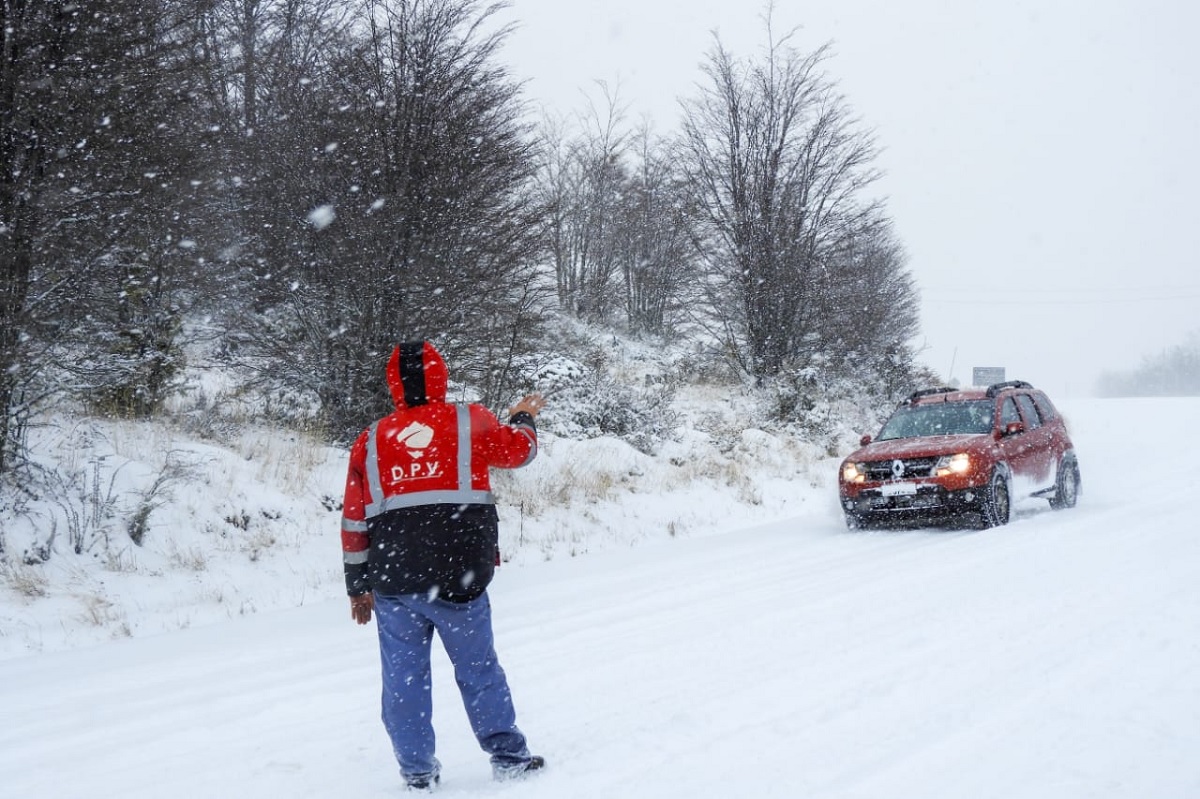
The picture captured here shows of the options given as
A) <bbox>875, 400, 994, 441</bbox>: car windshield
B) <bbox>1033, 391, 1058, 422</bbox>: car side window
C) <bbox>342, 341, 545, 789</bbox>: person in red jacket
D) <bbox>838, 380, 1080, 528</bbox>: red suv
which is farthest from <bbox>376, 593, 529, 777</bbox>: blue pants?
<bbox>1033, 391, 1058, 422</bbox>: car side window

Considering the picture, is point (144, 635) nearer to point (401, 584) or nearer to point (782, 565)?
point (401, 584)

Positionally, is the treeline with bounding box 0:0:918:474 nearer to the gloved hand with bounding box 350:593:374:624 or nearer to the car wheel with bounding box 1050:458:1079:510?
the gloved hand with bounding box 350:593:374:624

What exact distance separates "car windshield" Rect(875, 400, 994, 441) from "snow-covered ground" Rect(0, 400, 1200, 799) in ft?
6.42

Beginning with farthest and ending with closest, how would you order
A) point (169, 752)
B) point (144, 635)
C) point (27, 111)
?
point (27, 111), point (144, 635), point (169, 752)

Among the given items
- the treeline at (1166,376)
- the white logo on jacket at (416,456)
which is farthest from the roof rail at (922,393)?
the treeline at (1166,376)

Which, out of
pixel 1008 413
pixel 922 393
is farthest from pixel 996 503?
pixel 922 393

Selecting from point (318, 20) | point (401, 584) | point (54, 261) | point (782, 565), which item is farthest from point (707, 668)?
point (318, 20)

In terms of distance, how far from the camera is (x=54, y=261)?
27.0 ft

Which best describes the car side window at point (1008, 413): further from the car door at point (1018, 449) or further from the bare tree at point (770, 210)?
A: the bare tree at point (770, 210)

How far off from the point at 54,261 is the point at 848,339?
20489 mm

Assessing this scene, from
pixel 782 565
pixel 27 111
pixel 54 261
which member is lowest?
pixel 782 565

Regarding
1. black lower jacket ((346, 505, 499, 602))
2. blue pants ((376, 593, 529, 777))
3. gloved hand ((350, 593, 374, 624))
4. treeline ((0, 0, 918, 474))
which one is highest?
treeline ((0, 0, 918, 474))

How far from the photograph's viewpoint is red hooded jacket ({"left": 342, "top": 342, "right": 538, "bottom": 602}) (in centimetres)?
379

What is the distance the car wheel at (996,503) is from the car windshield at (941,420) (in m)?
0.82
